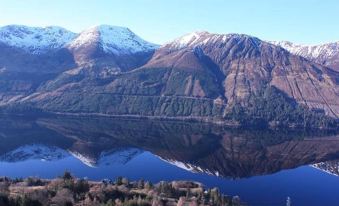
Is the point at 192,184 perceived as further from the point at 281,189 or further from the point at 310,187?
the point at 310,187

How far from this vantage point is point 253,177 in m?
192

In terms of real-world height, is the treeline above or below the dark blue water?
above

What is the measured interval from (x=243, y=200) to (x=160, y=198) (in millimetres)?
45123

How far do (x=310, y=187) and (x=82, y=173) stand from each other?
3418 inches

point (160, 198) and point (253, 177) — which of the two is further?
point (253, 177)

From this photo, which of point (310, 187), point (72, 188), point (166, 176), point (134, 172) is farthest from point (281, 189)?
point (72, 188)

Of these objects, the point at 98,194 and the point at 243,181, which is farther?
the point at 243,181

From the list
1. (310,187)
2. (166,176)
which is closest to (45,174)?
(166,176)

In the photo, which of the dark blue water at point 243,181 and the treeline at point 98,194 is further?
the dark blue water at point 243,181

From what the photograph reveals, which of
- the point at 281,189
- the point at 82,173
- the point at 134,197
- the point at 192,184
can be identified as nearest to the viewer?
the point at 134,197

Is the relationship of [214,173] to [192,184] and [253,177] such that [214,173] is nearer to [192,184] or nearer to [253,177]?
[253,177]

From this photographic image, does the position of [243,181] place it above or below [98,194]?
below

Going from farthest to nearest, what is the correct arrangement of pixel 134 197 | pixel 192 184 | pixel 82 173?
1. pixel 82 173
2. pixel 192 184
3. pixel 134 197

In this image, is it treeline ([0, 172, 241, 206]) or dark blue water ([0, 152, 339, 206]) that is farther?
dark blue water ([0, 152, 339, 206])
